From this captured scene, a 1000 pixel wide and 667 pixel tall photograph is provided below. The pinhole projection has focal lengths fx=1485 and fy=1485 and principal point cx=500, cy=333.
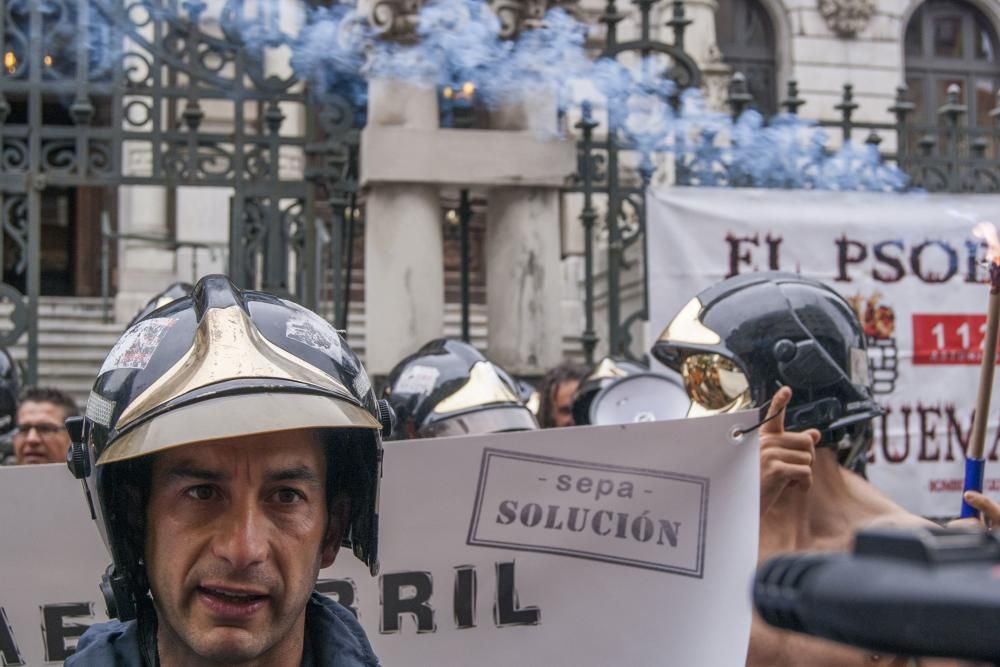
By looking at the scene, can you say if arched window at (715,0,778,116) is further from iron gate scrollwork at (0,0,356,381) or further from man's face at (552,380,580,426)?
man's face at (552,380,580,426)

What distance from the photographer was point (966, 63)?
18.3 metres

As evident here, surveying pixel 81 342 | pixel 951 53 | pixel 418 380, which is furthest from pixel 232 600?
pixel 951 53

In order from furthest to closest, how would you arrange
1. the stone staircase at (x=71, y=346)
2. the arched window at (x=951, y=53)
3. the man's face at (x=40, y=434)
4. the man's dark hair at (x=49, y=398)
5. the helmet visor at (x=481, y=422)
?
the arched window at (x=951, y=53)
the stone staircase at (x=71, y=346)
the man's dark hair at (x=49, y=398)
the man's face at (x=40, y=434)
the helmet visor at (x=481, y=422)

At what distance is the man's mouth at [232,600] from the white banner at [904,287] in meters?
5.72

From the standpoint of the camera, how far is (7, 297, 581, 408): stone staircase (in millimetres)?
12516

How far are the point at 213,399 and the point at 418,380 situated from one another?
3190 mm

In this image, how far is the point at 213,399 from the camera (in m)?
2.03

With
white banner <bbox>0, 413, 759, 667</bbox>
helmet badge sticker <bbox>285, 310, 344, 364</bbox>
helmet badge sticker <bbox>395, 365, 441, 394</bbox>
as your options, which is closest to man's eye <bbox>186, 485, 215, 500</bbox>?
helmet badge sticker <bbox>285, 310, 344, 364</bbox>

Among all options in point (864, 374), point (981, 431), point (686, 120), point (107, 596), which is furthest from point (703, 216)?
point (107, 596)

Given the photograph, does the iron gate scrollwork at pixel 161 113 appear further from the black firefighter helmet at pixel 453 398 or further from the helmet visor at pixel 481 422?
the helmet visor at pixel 481 422

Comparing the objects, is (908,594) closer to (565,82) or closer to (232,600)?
(232,600)

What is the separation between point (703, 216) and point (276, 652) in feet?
18.5

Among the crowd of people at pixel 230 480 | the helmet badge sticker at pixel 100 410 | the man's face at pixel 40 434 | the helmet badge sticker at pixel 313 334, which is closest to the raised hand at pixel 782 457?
the crowd of people at pixel 230 480

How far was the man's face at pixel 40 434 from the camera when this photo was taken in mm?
6297
